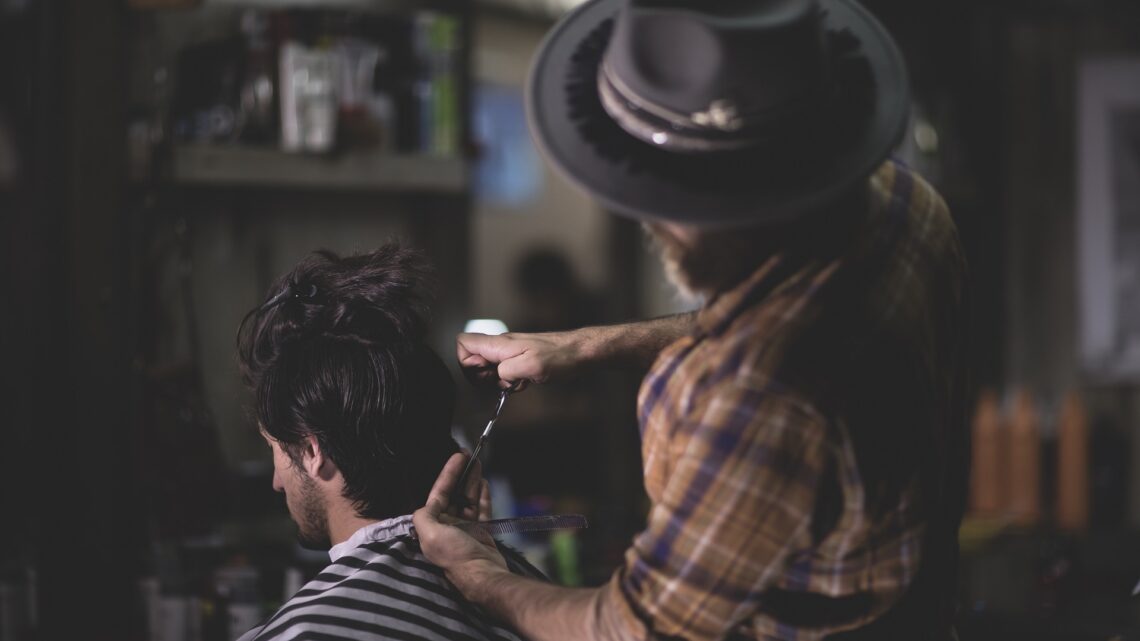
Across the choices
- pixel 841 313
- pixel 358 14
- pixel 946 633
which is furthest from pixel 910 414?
pixel 358 14

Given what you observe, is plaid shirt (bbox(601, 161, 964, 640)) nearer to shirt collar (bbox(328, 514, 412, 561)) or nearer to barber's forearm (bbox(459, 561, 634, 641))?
barber's forearm (bbox(459, 561, 634, 641))

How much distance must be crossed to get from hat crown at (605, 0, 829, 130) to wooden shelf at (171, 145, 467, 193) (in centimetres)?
181

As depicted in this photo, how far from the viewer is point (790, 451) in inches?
46.2

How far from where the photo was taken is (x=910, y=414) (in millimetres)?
1266

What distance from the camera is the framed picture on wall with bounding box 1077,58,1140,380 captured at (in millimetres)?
4254

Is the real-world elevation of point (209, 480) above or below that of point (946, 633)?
below

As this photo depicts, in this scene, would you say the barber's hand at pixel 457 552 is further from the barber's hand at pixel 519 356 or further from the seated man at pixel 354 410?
the barber's hand at pixel 519 356

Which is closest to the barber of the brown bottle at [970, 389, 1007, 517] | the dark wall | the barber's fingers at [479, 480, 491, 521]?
the barber's fingers at [479, 480, 491, 521]

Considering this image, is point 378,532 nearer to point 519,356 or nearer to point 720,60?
point 519,356

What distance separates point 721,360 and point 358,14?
84.9 inches

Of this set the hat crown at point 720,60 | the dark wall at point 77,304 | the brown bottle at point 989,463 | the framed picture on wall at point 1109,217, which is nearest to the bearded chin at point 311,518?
the dark wall at point 77,304

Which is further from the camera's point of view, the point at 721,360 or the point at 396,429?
the point at 396,429

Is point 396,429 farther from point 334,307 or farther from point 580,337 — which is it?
point 580,337

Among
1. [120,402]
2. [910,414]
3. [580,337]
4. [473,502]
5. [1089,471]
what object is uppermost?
[910,414]
